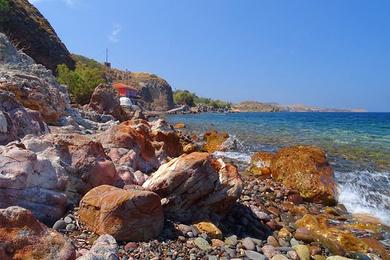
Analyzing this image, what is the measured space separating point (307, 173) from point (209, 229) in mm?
5896

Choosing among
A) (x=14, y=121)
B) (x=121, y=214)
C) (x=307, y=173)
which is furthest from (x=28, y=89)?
(x=307, y=173)

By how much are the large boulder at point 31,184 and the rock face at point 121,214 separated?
1.40 ft

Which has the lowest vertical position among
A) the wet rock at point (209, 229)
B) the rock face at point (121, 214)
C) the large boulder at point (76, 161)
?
the wet rock at point (209, 229)

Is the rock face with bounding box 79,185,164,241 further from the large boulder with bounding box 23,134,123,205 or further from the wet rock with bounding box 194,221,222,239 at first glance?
the wet rock with bounding box 194,221,222,239

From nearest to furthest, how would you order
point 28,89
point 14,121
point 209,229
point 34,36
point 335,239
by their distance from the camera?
point 209,229 < point 335,239 < point 14,121 < point 28,89 < point 34,36

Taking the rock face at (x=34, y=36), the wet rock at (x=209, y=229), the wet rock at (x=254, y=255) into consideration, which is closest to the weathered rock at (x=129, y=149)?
the wet rock at (x=209, y=229)

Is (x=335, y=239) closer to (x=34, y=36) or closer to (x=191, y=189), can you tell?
(x=191, y=189)

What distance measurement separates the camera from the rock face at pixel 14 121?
7049 millimetres

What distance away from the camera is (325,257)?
672 cm

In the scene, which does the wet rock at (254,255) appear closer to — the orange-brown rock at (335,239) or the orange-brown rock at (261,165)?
the orange-brown rock at (335,239)

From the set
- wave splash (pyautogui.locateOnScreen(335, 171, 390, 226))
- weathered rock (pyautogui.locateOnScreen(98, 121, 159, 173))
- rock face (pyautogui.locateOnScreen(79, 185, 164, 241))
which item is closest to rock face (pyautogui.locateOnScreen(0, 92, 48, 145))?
weathered rock (pyautogui.locateOnScreen(98, 121, 159, 173))

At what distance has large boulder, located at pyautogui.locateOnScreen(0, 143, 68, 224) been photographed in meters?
5.25

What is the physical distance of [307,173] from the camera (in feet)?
37.8

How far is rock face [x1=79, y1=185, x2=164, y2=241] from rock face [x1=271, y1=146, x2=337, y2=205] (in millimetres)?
6254
